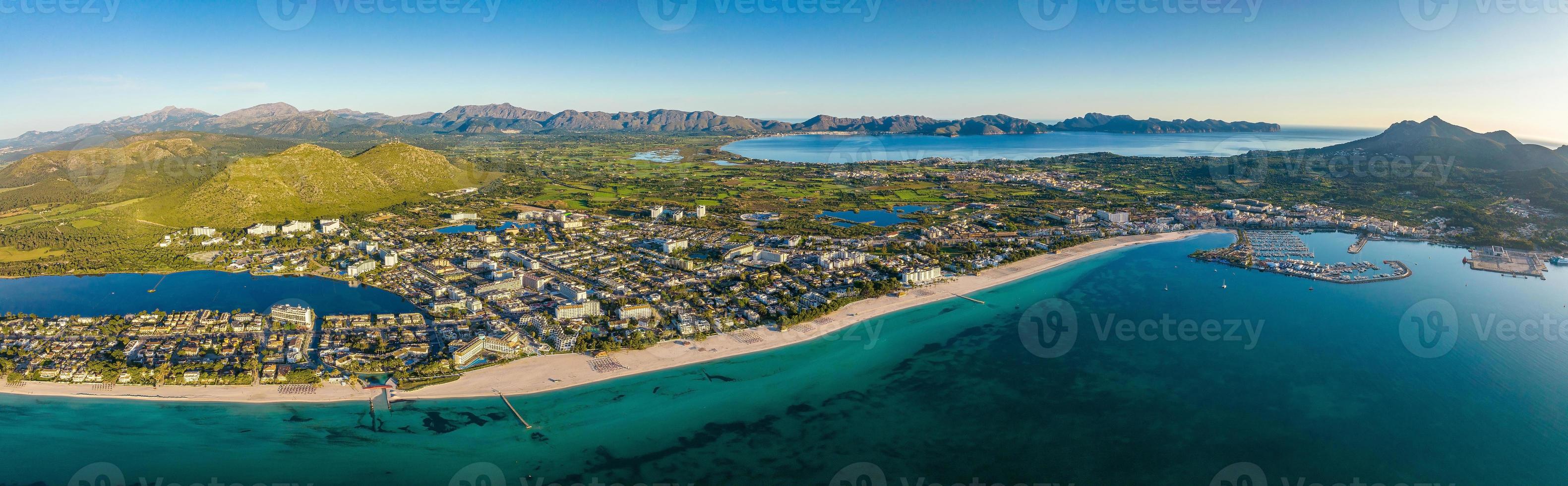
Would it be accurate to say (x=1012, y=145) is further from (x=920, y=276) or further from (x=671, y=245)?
(x=671, y=245)

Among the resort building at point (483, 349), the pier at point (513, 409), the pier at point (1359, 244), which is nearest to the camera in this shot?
the pier at point (513, 409)

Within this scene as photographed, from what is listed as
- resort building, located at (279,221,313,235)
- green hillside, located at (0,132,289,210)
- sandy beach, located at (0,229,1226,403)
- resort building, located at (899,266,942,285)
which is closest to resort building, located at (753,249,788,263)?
resort building, located at (899,266,942,285)

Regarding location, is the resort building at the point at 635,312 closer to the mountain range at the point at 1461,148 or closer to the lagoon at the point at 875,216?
the lagoon at the point at 875,216

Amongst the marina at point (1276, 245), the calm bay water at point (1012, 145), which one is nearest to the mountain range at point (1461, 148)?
the calm bay water at point (1012, 145)

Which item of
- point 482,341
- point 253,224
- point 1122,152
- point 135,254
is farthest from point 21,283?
point 1122,152

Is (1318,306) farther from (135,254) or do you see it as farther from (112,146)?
(112,146)

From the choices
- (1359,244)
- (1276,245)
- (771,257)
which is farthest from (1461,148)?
(771,257)
